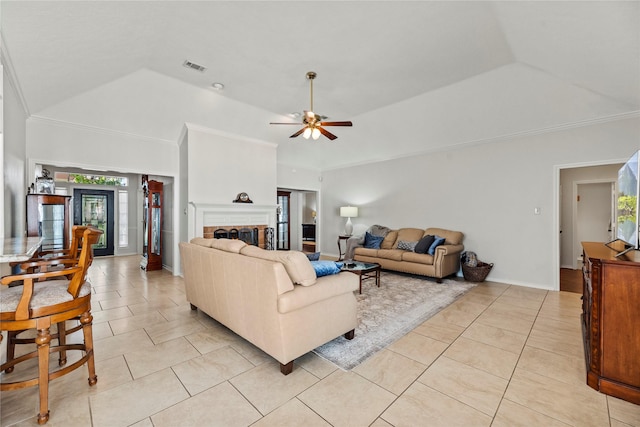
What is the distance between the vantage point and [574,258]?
6207 millimetres

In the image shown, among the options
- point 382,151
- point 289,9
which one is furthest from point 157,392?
point 382,151

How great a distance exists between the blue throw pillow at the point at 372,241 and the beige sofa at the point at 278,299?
12.1ft

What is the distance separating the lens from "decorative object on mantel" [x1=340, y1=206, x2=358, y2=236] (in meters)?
7.29

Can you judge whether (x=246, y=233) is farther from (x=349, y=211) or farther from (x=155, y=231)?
(x=349, y=211)

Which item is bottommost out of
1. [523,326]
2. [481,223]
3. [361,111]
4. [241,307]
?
[523,326]

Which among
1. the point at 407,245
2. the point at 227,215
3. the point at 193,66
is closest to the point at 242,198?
→ the point at 227,215

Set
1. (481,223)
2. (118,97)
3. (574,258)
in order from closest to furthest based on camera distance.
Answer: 1. (118,97)
2. (481,223)
3. (574,258)

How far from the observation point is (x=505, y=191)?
5.10 metres

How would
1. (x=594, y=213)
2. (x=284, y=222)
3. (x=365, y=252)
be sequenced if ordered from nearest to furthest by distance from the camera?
(x=365, y=252) → (x=594, y=213) → (x=284, y=222)

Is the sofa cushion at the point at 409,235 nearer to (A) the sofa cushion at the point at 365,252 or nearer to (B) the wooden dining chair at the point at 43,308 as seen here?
→ (A) the sofa cushion at the point at 365,252

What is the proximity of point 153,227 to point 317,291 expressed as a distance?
5.56 metres

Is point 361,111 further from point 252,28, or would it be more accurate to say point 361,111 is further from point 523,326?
point 523,326

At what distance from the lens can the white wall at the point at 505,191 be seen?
4.38m

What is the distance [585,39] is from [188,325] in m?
4.82
